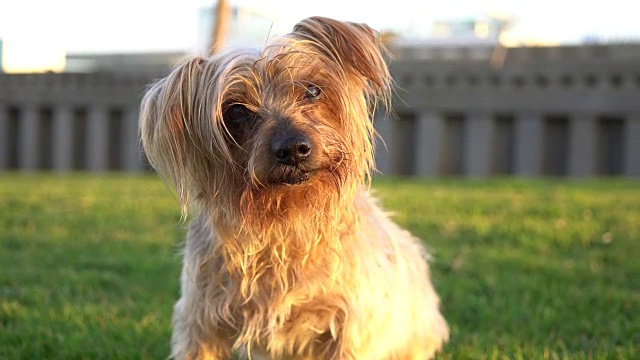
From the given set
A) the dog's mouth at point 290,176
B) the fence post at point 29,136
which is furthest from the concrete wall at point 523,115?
the dog's mouth at point 290,176

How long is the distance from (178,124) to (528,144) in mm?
12773

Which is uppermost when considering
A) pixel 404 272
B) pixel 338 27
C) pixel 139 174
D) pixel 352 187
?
pixel 338 27

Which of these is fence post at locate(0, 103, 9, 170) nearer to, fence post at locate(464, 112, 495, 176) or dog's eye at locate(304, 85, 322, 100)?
fence post at locate(464, 112, 495, 176)

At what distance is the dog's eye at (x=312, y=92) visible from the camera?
346 centimetres

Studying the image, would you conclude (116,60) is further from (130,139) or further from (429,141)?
(429,141)

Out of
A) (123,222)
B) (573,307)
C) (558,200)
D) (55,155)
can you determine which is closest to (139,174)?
(55,155)

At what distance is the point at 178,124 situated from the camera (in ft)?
11.2

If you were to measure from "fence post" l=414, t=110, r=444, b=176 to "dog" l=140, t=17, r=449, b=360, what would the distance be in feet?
40.6

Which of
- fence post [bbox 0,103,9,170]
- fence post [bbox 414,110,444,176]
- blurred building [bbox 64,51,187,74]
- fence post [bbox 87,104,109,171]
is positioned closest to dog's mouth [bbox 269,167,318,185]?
fence post [bbox 414,110,444,176]

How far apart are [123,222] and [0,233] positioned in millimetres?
1324

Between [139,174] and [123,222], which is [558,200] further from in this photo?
[139,174]

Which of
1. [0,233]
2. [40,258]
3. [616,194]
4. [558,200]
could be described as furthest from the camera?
[616,194]

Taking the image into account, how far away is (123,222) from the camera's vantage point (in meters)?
8.70

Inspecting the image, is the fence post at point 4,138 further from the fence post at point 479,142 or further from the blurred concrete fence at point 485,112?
the fence post at point 479,142
